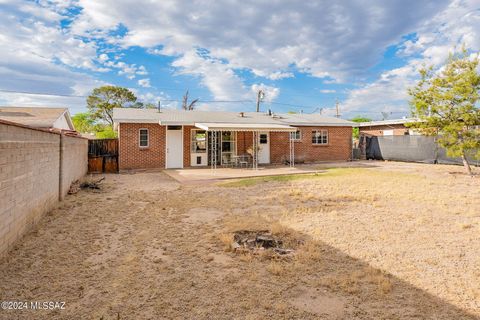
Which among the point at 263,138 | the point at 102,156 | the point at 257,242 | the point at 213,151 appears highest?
the point at 263,138

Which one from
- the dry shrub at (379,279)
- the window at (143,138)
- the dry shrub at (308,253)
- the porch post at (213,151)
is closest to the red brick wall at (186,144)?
the porch post at (213,151)

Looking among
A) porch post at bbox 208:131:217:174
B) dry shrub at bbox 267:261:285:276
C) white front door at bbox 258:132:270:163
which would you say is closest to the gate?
porch post at bbox 208:131:217:174

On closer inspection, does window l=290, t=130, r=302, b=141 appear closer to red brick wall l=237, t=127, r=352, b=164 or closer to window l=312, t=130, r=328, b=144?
red brick wall l=237, t=127, r=352, b=164

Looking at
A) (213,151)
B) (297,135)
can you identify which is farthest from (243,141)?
(297,135)

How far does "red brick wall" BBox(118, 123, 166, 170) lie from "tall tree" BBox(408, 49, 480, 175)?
13197mm

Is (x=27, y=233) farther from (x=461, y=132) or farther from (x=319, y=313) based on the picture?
(x=461, y=132)

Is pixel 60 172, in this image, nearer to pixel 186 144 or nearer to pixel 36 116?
pixel 186 144

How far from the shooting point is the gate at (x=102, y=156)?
1528 cm

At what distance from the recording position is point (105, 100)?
41188 mm

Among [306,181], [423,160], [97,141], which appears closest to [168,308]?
[306,181]

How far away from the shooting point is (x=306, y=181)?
39.6ft

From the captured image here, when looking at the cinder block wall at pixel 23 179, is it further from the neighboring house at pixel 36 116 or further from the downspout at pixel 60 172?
the neighboring house at pixel 36 116

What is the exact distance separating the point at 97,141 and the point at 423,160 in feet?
67.2

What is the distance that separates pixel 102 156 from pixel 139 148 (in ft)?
6.16
